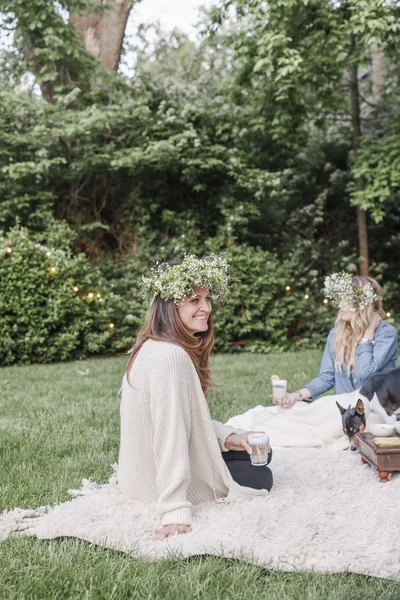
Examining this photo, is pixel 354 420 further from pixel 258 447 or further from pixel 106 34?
pixel 106 34

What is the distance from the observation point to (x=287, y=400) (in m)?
4.79

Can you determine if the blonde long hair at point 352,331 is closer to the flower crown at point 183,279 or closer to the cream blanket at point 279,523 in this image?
the cream blanket at point 279,523

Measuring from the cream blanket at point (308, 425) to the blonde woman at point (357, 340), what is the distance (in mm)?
119

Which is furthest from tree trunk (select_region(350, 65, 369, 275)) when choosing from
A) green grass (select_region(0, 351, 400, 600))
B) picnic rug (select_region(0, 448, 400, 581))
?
picnic rug (select_region(0, 448, 400, 581))

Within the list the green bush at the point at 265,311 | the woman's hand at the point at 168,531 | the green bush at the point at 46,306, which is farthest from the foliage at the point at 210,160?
the woman's hand at the point at 168,531

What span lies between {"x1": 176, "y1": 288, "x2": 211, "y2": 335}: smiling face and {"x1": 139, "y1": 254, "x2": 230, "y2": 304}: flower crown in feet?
0.12

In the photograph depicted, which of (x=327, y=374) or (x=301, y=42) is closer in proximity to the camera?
(x=327, y=374)

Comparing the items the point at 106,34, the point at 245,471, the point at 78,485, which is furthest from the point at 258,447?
the point at 106,34

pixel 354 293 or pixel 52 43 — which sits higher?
pixel 52 43

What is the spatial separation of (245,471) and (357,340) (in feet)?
6.29

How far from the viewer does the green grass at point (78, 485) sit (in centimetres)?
236

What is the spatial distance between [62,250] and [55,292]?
3.34ft

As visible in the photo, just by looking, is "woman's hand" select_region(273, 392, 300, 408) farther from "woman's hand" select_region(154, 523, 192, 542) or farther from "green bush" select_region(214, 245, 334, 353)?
"green bush" select_region(214, 245, 334, 353)

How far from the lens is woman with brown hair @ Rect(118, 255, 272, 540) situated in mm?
2840
